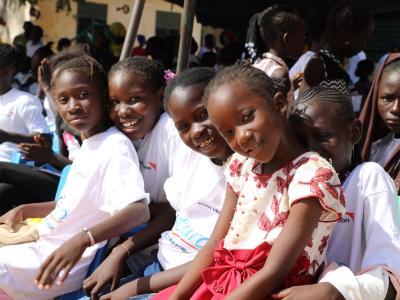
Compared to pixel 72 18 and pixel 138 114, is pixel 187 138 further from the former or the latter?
pixel 72 18

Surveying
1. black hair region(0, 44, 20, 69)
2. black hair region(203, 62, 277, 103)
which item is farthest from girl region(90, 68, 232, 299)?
black hair region(0, 44, 20, 69)

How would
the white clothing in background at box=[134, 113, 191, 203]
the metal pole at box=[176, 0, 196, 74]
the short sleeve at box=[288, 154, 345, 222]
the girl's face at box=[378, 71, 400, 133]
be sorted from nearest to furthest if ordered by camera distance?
the short sleeve at box=[288, 154, 345, 222], the girl's face at box=[378, 71, 400, 133], the white clothing in background at box=[134, 113, 191, 203], the metal pole at box=[176, 0, 196, 74]

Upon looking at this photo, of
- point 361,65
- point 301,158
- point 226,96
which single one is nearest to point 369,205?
point 301,158

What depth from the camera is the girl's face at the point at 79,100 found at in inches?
104

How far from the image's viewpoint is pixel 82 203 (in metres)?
2.54

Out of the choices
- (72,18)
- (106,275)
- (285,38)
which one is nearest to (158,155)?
(106,275)

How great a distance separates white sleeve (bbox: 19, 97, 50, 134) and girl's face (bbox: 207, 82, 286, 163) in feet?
8.68

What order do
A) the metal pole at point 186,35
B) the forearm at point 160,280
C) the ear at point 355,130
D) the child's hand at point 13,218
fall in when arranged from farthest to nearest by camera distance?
1. the metal pole at point 186,35
2. the child's hand at point 13,218
3. the forearm at point 160,280
4. the ear at point 355,130

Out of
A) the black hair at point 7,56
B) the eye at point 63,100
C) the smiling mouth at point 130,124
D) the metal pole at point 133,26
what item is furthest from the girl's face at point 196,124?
the black hair at point 7,56

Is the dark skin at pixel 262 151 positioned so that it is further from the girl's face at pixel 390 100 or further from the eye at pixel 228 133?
the girl's face at pixel 390 100

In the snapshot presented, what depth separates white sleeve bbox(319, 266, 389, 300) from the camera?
1.71 meters

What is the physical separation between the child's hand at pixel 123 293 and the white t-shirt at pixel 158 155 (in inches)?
20.3

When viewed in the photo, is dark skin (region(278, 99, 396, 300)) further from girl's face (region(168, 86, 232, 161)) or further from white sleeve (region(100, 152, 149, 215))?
white sleeve (region(100, 152, 149, 215))

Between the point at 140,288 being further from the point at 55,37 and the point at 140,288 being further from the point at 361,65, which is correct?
the point at 55,37
